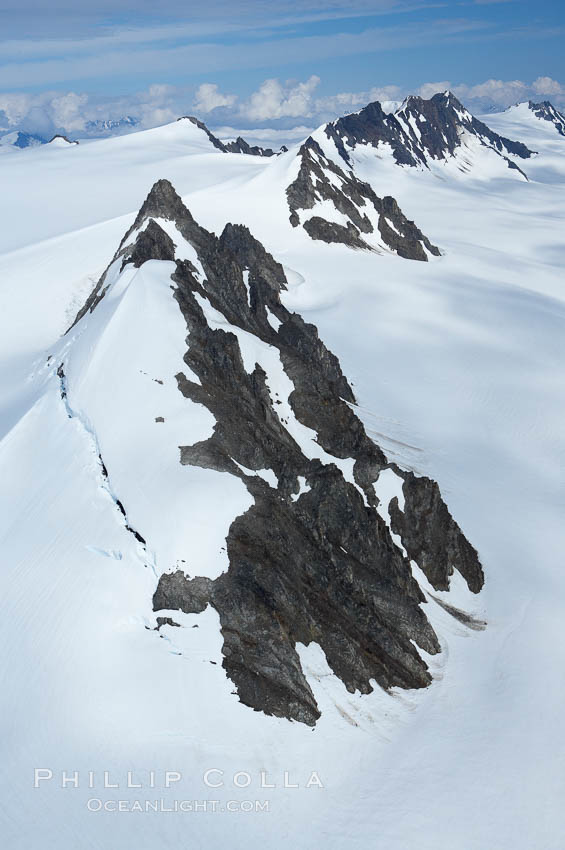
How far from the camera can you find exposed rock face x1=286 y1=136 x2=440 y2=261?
102938 millimetres

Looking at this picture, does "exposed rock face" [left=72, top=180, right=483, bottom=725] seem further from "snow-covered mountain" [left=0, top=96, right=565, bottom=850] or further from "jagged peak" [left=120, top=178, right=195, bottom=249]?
"jagged peak" [left=120, top=178, right=195, bottom=249]

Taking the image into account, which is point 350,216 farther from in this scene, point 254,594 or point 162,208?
point 254,594

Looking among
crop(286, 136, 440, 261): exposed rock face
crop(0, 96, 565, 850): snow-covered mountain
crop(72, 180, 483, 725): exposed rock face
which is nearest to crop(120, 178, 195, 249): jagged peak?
crop(0, 96, 565, 850): snow-covered mountain

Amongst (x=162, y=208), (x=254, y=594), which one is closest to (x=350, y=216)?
(x=162, y=208)

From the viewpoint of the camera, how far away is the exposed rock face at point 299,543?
2622cm

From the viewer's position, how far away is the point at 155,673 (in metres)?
24.6

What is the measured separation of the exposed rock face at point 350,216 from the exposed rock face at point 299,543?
58.9m

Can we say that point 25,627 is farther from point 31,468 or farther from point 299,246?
point 299,246

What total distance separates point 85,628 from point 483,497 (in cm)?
3047

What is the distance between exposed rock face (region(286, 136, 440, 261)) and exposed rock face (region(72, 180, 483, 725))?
58.9 m

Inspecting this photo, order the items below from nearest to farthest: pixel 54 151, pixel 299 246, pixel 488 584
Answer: pixel 488 584 → pixel 299 246 → pixel 54 151

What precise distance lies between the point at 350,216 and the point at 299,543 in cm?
8806

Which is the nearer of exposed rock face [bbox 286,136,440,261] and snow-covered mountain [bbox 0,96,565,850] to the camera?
snow-covered mountain [bbox 0,96,565,850]

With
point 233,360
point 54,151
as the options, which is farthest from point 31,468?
Result: point 54,151
